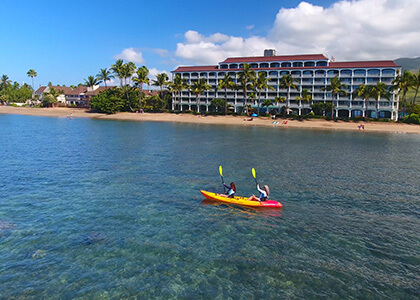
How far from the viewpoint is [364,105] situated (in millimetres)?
89562

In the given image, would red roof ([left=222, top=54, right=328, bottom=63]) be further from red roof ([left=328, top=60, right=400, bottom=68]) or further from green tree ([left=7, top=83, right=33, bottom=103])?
green tree ([left=7, top=83, right=33, bottom=103])

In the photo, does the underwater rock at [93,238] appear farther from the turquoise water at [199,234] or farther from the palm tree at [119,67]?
the palm tree at [119,67]

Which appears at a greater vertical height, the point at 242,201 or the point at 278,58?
the point at 278,58

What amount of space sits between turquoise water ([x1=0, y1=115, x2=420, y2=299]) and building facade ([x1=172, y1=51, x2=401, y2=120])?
2633 inches

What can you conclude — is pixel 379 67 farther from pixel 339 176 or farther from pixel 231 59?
pixel 339 176

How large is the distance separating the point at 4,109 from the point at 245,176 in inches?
5286

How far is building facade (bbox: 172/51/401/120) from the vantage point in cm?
8869

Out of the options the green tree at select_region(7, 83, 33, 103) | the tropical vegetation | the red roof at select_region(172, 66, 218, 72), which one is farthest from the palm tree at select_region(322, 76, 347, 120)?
the green tree at select_region(7, 83, 33, 103)

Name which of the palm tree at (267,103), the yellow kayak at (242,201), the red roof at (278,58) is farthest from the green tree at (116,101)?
the yellow kayak at (242,201)

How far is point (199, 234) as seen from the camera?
620 inches

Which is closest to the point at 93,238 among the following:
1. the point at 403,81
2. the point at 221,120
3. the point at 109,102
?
the point at 221,120

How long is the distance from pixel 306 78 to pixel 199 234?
304ft

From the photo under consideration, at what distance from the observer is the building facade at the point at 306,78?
88.7 meters

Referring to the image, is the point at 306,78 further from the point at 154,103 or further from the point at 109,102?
the point at 109,102
